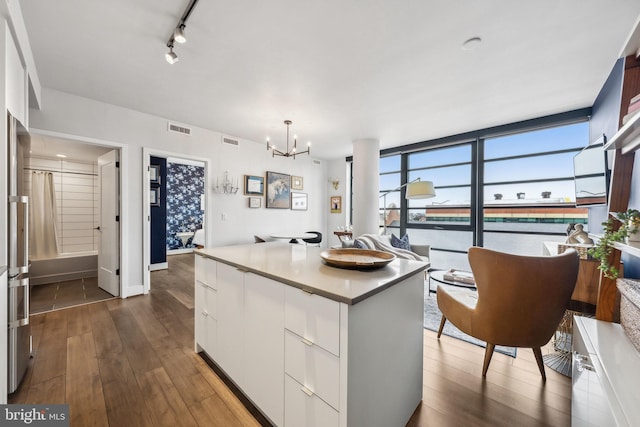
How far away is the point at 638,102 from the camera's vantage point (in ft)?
3.78

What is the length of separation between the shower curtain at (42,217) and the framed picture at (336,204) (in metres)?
5.42

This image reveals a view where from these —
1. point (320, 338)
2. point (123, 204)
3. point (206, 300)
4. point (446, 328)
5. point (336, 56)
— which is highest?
point (336, 56)

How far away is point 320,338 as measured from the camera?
1.09 m

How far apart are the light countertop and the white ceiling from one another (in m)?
1.76

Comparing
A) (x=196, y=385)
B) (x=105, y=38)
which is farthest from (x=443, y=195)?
(x=105, y=38)

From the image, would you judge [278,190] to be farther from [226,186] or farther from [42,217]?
[42,217]

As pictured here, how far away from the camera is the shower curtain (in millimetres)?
4215

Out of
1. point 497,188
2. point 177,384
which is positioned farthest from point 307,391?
point 497,188

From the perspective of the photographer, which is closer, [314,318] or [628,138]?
[314,318]

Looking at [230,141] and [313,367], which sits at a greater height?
[230,141]

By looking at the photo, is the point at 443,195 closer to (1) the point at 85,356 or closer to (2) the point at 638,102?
(2) the point at 638,102

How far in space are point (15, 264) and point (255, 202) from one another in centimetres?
354

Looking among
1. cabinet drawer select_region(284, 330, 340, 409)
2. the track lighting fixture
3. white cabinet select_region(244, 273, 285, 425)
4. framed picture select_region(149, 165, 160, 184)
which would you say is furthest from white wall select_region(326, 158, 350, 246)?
cabinet drawer select_region(284, 330, 340, 409)

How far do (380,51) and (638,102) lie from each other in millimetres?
1678
